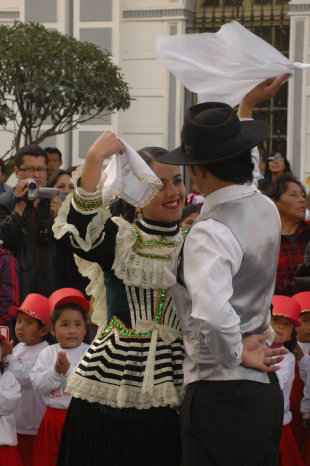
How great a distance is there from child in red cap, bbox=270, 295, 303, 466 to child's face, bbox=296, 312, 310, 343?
7.2 inches

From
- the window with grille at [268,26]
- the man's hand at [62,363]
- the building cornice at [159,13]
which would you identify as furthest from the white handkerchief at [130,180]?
the building cornice at [159,13]

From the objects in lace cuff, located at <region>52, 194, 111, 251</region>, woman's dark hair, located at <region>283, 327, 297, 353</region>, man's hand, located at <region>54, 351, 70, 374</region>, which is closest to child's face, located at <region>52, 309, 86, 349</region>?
man's hand, located at <region>54, 351, 70, 374</region>

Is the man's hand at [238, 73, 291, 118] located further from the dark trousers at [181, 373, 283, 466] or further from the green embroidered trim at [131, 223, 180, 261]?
the dark trousers at [181, 373, 283, 466]

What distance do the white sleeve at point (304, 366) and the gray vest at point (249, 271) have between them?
2.68 meters

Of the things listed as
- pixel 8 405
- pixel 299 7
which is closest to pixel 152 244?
pixel 8 405

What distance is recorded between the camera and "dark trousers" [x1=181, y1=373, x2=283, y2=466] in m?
2.91

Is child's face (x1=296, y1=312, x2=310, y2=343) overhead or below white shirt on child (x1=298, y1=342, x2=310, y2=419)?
overhead

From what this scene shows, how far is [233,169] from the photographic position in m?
3.04

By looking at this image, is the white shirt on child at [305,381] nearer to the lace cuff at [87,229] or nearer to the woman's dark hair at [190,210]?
the woman's dark hair at [190,210]

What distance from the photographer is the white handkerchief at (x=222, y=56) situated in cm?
312

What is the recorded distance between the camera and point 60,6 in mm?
14633

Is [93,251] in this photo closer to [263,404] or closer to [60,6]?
[263,404]

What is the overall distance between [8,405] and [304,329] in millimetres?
2008

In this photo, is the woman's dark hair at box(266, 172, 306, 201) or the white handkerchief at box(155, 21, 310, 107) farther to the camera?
the woman's dark hair at box(266, 172, 306, 201)
